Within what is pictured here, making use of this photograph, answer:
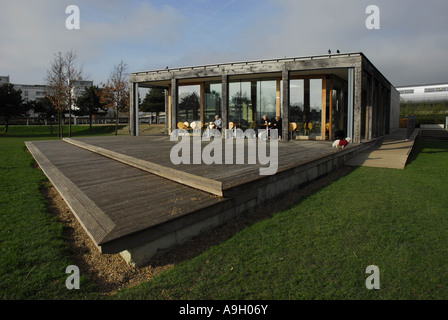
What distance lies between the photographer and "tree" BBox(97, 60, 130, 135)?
27969 millimetres

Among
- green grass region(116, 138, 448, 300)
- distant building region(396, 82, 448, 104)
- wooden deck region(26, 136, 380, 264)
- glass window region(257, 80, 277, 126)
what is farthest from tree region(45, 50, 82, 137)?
distant building region(396, 82, 448, 104)

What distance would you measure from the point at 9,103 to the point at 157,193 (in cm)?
3867

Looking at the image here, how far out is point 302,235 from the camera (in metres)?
3.96

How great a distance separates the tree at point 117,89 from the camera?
1101 inches

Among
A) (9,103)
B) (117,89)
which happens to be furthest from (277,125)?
(9,103)

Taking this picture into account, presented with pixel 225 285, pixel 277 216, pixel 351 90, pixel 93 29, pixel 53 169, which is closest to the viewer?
pixel 225 285

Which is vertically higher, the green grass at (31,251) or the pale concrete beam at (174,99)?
the pale concrete beam at (174,99)

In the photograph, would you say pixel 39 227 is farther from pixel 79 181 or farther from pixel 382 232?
pixel 382 232

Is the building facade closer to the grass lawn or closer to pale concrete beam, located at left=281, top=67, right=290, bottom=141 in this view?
pale concrete beam, located at left=281, top=67, right=290, bottom=141

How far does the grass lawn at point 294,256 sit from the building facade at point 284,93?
7.53 meters

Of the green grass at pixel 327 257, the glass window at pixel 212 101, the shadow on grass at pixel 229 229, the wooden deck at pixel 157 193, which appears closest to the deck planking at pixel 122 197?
the wooden deck at pixel 157 193

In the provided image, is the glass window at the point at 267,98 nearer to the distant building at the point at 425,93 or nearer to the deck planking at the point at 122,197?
the deck planking at the point at 122,197

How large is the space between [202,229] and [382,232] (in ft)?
7.91
